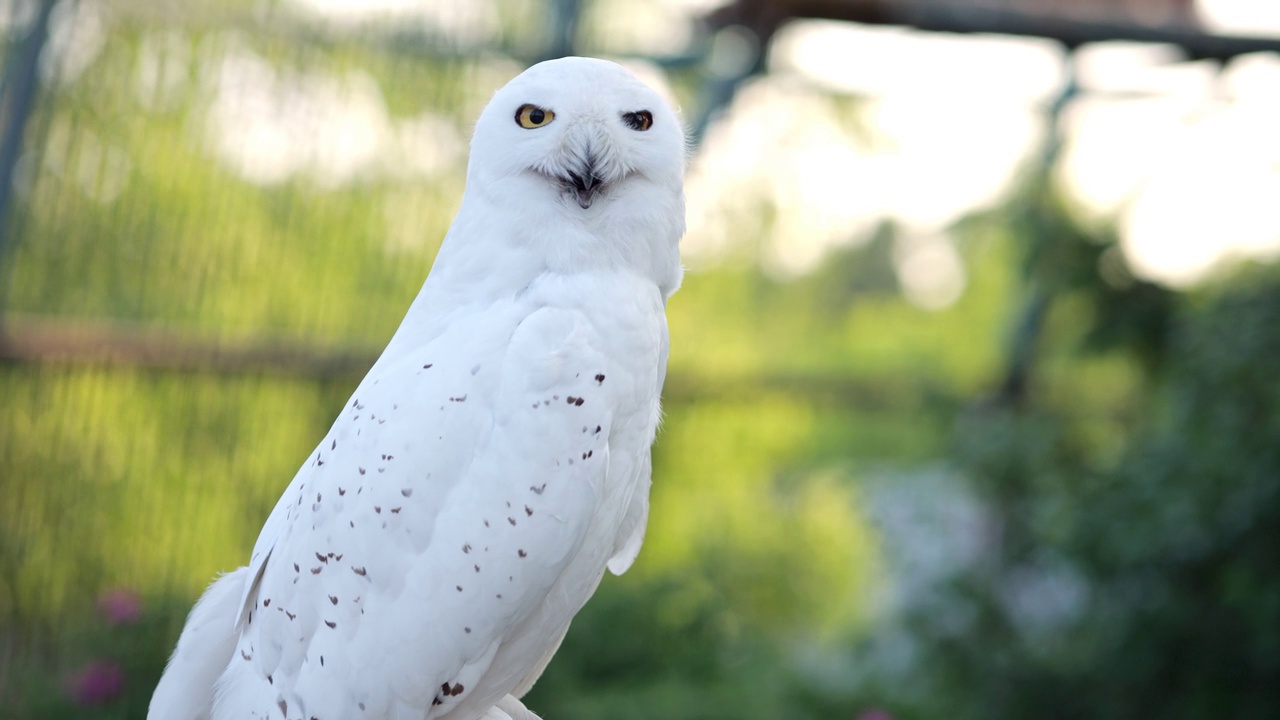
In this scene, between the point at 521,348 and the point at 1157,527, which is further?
the point at 1157,527

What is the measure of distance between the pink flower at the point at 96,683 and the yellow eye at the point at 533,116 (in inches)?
99.6

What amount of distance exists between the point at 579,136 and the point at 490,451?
453 mm

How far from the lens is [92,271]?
3047 mm

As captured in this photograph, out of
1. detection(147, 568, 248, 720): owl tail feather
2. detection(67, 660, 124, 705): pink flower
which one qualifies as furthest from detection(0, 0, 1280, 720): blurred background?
detection(147, 568, 248, 720): owl tail feather

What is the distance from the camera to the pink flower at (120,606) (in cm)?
314

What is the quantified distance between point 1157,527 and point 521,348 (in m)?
2.75

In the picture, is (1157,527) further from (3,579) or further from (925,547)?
(3,579)

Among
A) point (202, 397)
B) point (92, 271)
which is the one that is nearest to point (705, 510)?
point (202, 397)

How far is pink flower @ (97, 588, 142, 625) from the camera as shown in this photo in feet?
10.3

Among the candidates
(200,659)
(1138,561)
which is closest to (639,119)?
(200,659)

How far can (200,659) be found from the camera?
1.62 metres

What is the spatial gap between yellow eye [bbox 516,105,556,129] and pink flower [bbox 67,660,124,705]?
253cm

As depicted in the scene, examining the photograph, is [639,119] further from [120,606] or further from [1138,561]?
[1138,561]

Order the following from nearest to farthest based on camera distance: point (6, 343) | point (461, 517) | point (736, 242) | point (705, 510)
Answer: point (461, 517)
point (6, 343)
point (736, 242)
point (705, 510)
